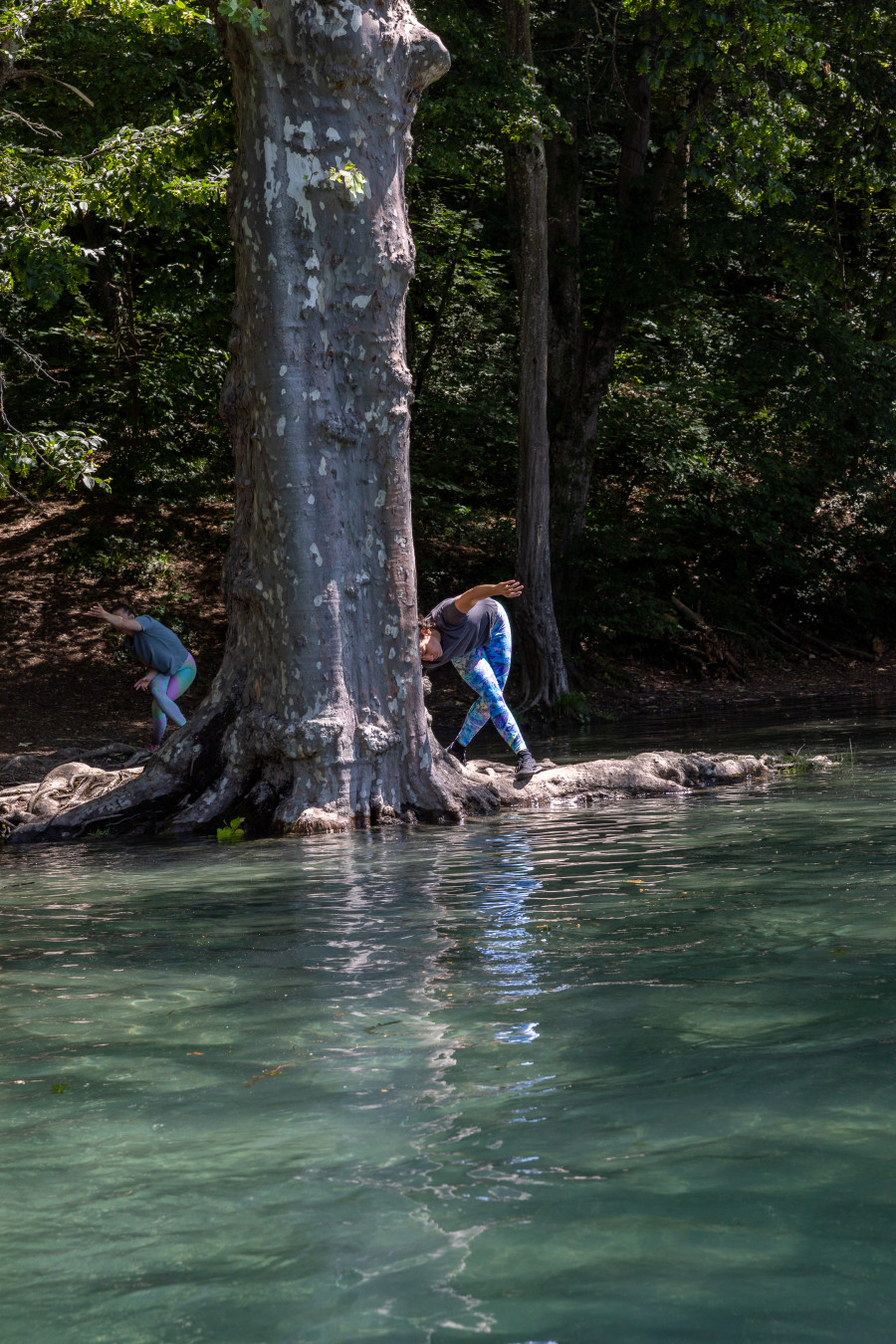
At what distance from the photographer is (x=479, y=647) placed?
11.1 m

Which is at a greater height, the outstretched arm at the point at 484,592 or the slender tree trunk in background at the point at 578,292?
the slender tree trunk in background at the point at 578,292

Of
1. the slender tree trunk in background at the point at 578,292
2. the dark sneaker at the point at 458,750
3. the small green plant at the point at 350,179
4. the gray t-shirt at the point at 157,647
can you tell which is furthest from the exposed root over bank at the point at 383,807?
the slender tree trunk in background at the point at 578,292

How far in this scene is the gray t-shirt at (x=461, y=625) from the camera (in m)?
10.9

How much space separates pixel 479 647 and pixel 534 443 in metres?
8.91

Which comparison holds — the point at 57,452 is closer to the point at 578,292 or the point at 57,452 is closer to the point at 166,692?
the point at 166,692

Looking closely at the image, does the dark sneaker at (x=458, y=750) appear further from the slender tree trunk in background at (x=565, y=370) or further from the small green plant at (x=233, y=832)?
the slender tree trunk in background at (x=565, y=370)

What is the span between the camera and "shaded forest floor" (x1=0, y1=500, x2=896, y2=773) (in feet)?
65.1

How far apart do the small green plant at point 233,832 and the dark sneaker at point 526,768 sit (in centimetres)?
251

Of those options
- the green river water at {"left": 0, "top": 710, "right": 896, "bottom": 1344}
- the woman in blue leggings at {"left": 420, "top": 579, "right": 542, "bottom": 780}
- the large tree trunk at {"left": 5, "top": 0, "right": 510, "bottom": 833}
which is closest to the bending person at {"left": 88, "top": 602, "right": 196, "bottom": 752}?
the large tree trunk at {"left": 5, "top": 0, "right": 510, "bottom": 833}

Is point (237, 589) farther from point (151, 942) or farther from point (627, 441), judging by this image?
point (627, 441)

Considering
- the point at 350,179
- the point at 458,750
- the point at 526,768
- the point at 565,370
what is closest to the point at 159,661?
the point at 458,750

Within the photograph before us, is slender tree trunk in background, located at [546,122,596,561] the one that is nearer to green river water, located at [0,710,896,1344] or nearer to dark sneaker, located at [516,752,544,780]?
dark sneaker, located at [516,752,544,780]

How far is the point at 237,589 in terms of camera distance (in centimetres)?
1008

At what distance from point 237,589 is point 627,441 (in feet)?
54.4
